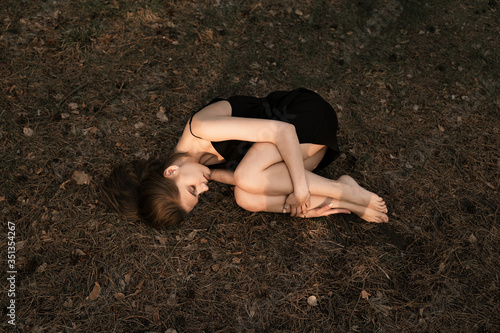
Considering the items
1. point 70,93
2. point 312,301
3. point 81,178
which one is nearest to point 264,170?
point 312,301

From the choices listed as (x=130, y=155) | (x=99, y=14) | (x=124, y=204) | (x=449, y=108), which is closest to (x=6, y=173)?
(x=130, y=155)

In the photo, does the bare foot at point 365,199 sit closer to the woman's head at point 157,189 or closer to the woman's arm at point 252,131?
the woman's arm at point 252,131

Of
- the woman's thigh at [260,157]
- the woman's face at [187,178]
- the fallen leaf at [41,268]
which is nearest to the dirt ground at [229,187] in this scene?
the fallen leaf at [41,268]

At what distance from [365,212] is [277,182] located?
1.08 meters

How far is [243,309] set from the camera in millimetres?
3279

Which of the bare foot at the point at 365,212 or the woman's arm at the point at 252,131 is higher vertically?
the woman's arm at the point at 252,131

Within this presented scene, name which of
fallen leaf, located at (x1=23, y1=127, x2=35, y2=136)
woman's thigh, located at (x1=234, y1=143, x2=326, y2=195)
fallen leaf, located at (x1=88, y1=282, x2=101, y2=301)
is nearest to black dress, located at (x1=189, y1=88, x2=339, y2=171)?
woman's thigh, located at (x1=234, y1=143, x2=326, y2=195)

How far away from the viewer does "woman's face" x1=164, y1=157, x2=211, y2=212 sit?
324 centimetres

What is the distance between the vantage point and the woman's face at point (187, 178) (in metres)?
3.24

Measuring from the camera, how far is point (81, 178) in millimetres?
3883

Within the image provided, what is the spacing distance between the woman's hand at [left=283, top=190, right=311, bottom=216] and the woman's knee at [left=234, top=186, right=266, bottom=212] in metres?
0.27

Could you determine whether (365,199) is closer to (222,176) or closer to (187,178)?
(222,176)

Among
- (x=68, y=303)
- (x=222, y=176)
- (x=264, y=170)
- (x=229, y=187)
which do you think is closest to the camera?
(x=68, y=303)

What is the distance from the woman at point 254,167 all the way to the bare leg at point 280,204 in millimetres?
11
